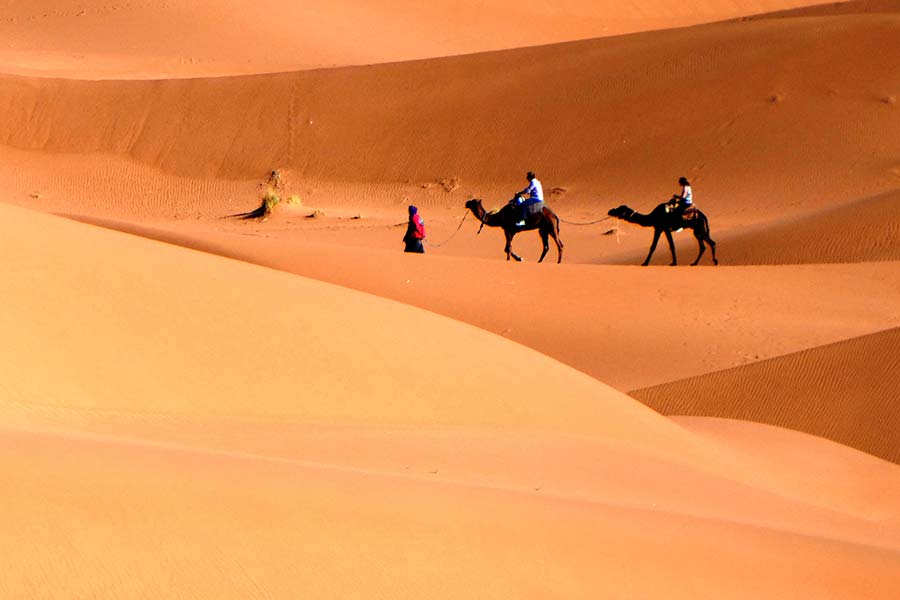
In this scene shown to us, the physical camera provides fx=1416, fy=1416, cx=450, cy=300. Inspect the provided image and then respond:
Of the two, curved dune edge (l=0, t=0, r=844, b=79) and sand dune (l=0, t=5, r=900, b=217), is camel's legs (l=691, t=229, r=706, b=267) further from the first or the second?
curved dune edge (l=0, t=0, r=844, b=79)

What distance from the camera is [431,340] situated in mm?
12367

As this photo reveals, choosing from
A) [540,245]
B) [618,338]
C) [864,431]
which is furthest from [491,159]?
[864,431]

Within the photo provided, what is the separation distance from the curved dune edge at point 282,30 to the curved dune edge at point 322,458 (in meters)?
32.5

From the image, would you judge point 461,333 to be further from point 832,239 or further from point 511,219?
point 832,239

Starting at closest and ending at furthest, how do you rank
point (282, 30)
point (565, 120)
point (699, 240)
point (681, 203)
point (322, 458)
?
point (322, 458)
point (681, 203)
point (699, 240)
point (565, 120)
point (282, 30)

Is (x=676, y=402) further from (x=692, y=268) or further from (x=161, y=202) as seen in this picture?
(x=161, y=202)

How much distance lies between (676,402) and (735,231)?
11.6m

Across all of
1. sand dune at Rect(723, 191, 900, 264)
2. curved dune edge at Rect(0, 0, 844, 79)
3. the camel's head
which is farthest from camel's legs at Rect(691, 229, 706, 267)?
curved dune edge at Rect(0, 0, 844, 79)

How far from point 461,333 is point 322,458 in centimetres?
484

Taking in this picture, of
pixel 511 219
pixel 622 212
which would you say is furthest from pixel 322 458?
pixel 622 212

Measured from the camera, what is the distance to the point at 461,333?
1315cm

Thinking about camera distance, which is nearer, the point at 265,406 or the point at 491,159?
the point at 265,406

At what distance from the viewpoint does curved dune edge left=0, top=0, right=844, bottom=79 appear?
48.2m

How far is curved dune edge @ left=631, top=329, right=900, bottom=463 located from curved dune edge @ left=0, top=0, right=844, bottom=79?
102 feet
